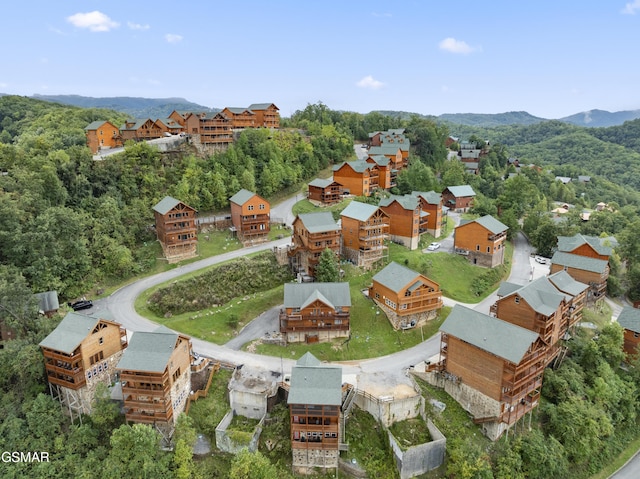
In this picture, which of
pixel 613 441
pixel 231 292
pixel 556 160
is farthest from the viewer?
pixel 556 160

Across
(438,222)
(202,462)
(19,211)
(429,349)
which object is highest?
(19,211)

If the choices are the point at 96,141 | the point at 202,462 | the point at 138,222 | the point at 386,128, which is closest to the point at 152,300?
the point at 138,222

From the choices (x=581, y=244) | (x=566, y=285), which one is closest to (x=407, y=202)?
(x=566, y=285)

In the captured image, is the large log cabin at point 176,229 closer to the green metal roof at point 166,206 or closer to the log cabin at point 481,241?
the green metal roof at point 166,206

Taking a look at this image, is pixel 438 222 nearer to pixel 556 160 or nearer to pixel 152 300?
pixel 152 300

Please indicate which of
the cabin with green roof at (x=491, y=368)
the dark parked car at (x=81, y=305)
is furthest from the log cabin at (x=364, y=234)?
the dark parked car at (x=81, y=305)

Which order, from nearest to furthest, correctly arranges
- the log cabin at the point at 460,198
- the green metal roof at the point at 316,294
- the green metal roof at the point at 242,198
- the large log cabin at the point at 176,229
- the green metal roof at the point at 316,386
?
the green metal roof at the point at 316,386, the green metal roof at the point at 316,294, the large log cabin at the point at 176,229, the green metal roof at the point at 242,198, the log cabin at the point at 460,198

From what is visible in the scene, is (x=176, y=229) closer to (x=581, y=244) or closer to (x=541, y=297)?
(x=541, y=297)
